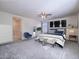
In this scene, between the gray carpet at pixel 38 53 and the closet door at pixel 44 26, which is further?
the closet door at pixel 44 26

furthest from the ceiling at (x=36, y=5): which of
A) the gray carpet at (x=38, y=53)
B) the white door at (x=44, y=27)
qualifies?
the white door at (x=44, y=27)

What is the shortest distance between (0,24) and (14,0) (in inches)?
97.2

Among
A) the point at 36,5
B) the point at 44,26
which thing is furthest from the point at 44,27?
the point at 36,5

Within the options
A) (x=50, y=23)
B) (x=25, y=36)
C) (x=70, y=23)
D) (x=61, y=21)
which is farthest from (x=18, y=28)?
(x=70, y=23)

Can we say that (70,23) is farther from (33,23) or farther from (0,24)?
(0,24)

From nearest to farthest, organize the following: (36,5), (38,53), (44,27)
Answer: (38,53)
(36,5)
(44,27)

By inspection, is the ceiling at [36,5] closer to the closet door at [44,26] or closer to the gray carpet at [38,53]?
the gray carpet at [38,53]

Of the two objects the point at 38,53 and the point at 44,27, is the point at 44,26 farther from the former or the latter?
the point at 38,53

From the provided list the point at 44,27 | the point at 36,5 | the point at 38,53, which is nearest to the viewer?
the point at 38,53

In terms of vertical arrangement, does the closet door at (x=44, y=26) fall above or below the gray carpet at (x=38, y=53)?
above

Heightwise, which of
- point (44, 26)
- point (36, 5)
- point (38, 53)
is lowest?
point (38, 53)

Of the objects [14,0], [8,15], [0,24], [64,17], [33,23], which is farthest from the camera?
[33,23]

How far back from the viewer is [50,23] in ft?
26.6

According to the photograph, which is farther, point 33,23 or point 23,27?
point 33,23
